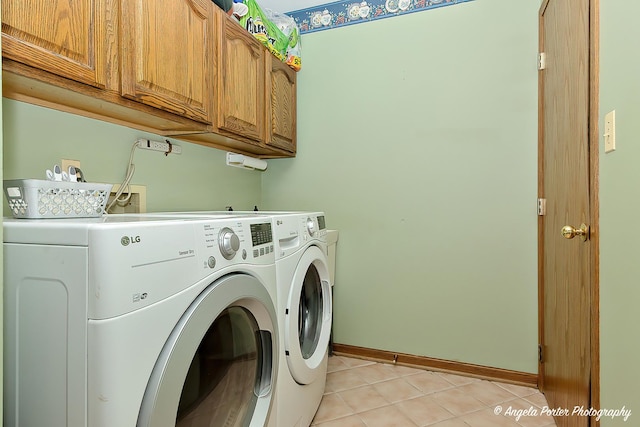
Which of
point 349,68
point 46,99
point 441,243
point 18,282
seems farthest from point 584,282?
point 46,99

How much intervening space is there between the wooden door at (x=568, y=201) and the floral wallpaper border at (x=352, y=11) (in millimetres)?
679

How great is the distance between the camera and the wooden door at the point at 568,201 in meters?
1.15

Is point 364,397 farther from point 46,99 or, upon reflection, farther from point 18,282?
point 46,99

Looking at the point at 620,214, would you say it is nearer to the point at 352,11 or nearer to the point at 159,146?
the point at 159,146

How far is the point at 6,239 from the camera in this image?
747mm

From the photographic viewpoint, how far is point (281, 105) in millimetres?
2215

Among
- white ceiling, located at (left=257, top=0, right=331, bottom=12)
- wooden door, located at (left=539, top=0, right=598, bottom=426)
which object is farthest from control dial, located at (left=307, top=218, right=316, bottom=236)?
white ceiling, located at (left=257, top=0, right=331, bottom=12)

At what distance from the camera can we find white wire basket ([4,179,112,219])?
90 cm

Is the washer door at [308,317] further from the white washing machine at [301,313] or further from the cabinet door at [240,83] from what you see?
the cabinet door at [240,83]

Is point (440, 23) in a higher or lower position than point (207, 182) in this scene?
higher

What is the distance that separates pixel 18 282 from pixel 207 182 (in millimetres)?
1386

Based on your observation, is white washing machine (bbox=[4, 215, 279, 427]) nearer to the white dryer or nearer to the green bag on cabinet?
the white dryer

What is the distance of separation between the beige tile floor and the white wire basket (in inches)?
51.4

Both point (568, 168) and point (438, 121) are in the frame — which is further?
point (438, 121)
